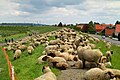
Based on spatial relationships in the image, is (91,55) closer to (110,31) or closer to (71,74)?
(71,74)

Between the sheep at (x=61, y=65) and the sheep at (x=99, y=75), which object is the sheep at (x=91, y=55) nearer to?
the sheep at (x=61, y=65)

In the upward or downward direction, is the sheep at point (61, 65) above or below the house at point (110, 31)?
above

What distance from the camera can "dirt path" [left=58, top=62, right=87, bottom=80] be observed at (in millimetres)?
18172

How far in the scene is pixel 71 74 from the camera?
1911 centimetres

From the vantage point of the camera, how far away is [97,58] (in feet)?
66.5

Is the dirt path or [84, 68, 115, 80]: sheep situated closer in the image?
[84, 68, 115, 80]: sheep

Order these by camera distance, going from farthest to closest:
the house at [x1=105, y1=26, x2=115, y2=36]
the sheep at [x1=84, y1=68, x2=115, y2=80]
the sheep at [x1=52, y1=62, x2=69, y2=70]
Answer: the house at [x1=105, y1=26, x2=115, y2=36] < the sheep at [x1=52, y1=62, x2=69, y2=70] < the sheep at [x1=84, y1=68, x2=115, y2=80]

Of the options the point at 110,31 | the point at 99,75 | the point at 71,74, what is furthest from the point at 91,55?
the point at 110,31

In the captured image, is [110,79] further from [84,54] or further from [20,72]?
[20,72]

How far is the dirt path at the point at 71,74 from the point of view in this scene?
18172mm

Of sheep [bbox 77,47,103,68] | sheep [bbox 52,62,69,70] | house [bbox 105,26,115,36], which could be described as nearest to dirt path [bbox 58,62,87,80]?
sheep [bbox 52,62,69,70]

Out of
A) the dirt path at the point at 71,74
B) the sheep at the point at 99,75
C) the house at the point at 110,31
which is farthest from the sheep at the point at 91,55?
the house at the point at 110,31

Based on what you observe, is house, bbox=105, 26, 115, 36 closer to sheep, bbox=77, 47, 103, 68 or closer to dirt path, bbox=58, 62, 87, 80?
sheep, bbox=77, 47, 103, 68

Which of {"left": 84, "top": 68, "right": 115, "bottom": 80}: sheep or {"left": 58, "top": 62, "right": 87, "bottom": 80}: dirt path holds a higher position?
{"left": 84, "top": 68, "right": 115, "bottom": 80}: sheep
